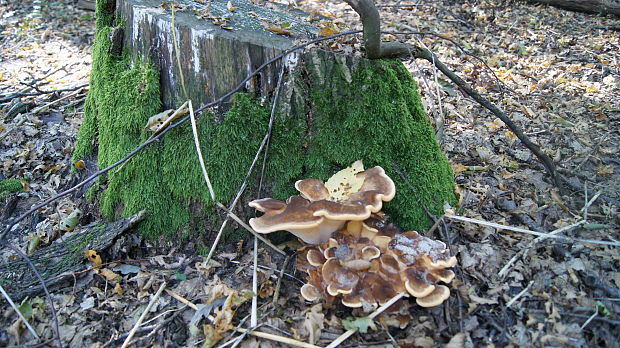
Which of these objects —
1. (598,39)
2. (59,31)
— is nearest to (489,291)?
(598,39)

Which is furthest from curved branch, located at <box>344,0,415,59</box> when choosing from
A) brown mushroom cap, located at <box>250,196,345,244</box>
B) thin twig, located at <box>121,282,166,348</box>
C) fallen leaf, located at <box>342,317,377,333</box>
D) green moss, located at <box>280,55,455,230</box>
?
thin twig, located at <box>121,282,166,348</box>

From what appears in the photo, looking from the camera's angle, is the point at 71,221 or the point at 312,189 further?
the point at 71,221

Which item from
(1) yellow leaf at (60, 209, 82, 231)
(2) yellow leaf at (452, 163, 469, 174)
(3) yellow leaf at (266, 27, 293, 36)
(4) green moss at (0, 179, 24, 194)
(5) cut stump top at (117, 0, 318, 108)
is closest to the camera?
(5) cut stump top at (117, 0, 318, 108)

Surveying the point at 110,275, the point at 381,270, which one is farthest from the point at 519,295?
the point at 110,275

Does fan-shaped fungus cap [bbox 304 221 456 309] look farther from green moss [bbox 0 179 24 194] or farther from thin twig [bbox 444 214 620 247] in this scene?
green moss [bbox 0 179 24 194]

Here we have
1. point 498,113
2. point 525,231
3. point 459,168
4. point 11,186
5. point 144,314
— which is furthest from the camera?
point 11,186

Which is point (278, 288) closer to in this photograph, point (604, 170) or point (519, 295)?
point (519, 295)

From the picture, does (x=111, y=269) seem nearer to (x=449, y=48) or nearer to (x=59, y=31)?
(x=449, y=48)
